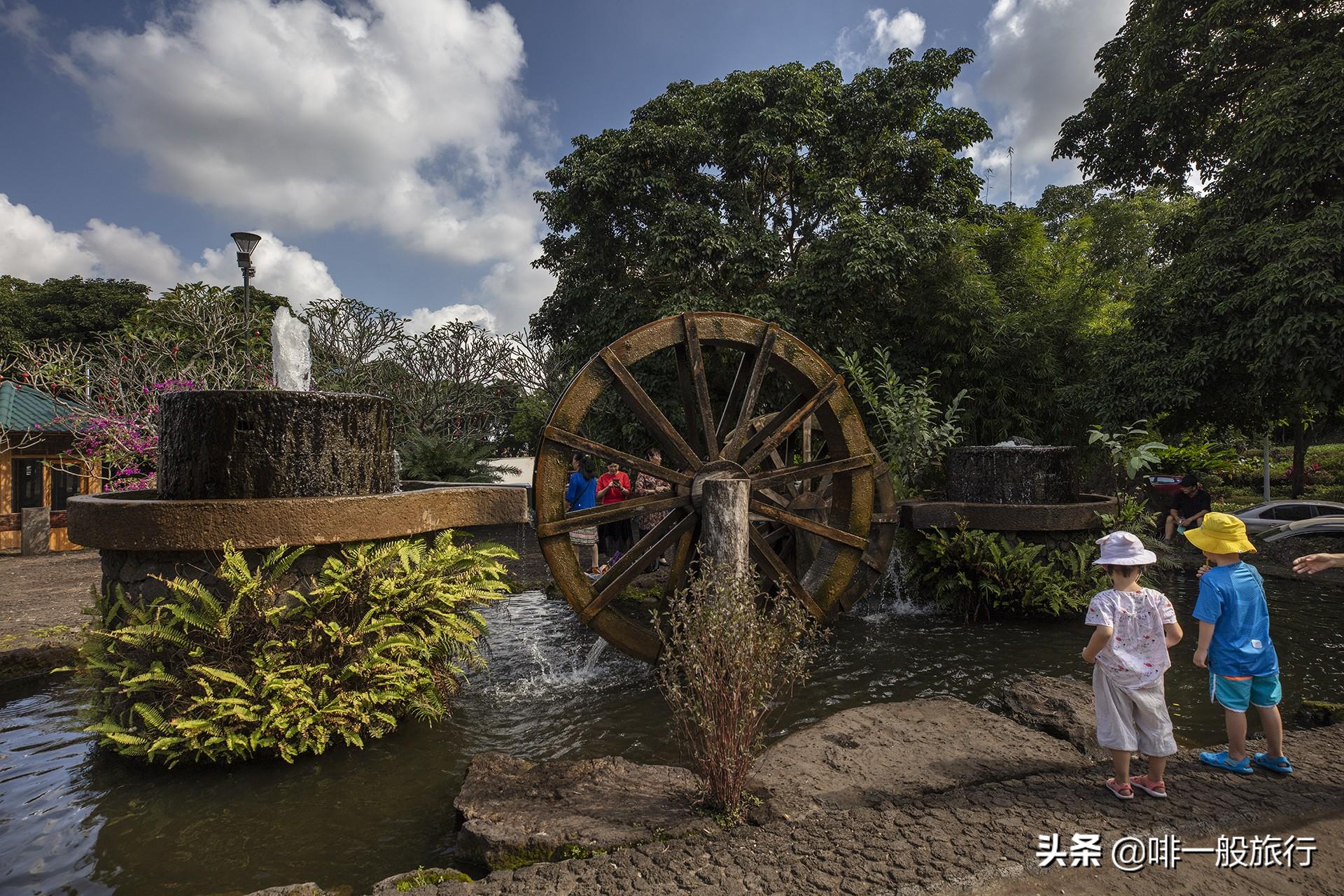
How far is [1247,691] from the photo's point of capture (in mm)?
3326

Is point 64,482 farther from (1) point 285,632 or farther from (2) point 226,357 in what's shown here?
(1) point 285,632

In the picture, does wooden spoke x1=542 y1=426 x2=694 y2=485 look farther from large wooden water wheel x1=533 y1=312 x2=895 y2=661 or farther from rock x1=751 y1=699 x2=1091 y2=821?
rock x1=751 y1=699 x2=1091 y2=821

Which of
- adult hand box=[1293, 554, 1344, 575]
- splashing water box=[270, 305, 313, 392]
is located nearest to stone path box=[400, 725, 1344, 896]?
adult hand box=[1293, 554, 1344, 575]

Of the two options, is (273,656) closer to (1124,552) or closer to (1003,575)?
(1124,552)

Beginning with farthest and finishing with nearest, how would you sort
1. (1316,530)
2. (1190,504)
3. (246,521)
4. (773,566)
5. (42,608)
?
(1316,530), (1190,504), (42,608), (773,566), (246,521)

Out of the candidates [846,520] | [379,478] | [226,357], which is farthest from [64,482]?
[846,520]

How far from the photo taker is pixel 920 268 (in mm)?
→ 13547

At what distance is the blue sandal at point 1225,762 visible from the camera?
132 inches

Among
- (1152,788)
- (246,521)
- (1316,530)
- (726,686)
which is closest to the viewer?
(726,686)

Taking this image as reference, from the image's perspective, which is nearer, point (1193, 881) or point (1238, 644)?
point (1193, 881)

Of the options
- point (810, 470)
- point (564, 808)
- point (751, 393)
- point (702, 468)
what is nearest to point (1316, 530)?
point (810, 470)

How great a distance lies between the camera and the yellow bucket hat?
334 cm

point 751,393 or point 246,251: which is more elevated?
point 246,251

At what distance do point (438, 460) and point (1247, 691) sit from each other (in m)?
12.5
